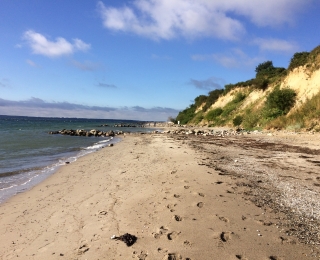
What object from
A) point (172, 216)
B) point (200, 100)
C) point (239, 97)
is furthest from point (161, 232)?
point (200, 100)

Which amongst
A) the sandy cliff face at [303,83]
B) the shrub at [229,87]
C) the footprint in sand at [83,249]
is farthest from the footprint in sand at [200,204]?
the shrub at [229,87]

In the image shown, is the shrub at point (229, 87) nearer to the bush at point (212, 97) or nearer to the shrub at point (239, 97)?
the bush at point (212, 97)

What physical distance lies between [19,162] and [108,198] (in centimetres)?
782

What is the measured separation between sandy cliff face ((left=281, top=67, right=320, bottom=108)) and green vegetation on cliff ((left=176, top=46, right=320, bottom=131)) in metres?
0.32

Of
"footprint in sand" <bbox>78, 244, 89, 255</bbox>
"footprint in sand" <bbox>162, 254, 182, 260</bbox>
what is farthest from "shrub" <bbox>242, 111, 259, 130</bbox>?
"footprint in sand" <bbox>78, 244, 89, 255</bbox>

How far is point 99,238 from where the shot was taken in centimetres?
379

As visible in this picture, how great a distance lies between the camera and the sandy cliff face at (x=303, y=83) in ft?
77.5

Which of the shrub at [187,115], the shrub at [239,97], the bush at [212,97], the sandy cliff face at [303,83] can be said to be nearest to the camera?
the sandy cliff face at [303,83]

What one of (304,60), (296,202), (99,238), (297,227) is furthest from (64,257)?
(304,60)

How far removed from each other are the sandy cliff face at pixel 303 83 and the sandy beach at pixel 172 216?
1901 cm

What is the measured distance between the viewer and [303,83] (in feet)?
85.1

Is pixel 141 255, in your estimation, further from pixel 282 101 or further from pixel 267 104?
pixel 267 104

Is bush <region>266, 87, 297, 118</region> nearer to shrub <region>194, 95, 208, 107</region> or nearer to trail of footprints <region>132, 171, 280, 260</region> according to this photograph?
trail of footprints <region>132, 171, 280, 260</region>

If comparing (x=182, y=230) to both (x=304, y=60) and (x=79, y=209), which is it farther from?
(x=304, y=60)
